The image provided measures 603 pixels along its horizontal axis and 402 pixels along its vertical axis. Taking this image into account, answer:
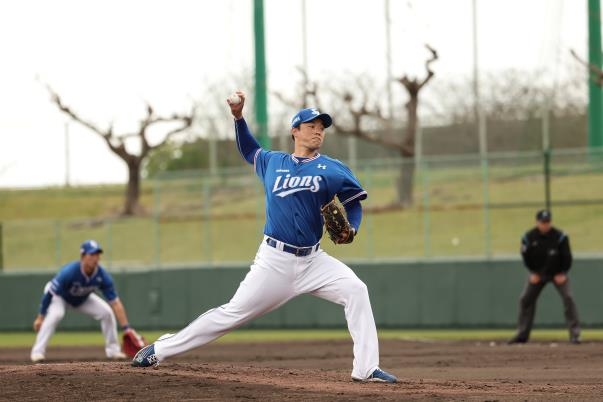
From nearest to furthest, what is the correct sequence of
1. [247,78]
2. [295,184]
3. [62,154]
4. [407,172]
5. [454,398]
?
[454,398], [295,184], [407,172], [62,154], [247,78]

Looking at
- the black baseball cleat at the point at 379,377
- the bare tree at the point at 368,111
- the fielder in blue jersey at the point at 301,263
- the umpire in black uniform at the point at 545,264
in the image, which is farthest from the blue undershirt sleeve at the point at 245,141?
the bare tree at the point at 368,111

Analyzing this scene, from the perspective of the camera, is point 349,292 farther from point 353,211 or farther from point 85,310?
point 85,310

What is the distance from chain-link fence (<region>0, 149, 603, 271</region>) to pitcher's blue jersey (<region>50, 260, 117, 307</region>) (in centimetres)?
949

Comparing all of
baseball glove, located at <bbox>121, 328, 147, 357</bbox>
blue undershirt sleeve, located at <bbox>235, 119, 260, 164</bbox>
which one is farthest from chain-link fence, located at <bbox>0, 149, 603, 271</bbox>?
blue undershirt sleeve, located at <bbox>235, 119, 260, 164</bbox>

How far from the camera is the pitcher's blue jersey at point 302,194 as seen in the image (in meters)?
8.75

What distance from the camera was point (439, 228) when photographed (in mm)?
28906

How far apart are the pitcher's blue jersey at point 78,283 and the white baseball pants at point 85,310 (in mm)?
129

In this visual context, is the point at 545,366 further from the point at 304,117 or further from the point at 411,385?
the point at 304,117

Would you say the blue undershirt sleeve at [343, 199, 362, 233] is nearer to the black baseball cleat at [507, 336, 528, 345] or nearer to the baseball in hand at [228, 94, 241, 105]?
the baseball in hand at [228, 94, 241, 105]

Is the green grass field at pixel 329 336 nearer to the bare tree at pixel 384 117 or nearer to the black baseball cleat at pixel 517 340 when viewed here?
the black baseball cleat at pixel 517 340

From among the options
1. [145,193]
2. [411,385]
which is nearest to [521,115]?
[145,193]

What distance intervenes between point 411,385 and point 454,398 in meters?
0.86

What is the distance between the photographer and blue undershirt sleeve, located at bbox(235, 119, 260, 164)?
9.42 meters

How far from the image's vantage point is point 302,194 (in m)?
8.80
